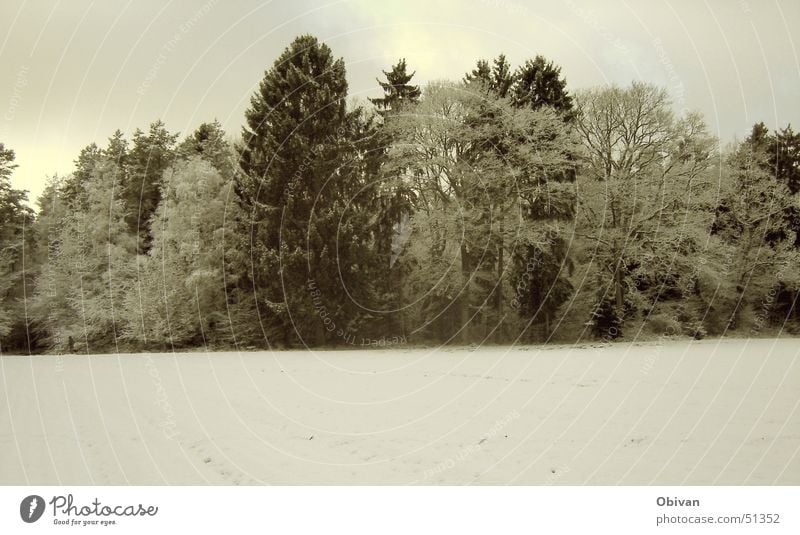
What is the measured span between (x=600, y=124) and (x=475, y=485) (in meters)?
26.9

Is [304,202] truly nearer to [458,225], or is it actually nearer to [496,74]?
[458,225]

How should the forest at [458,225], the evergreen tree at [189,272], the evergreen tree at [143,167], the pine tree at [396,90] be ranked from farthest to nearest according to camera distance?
1. the evergreen tree at [143,167]
2. the pine tree at [396,90]
3. the evergreen tree at [189,272]
4. the forest at [458,225]

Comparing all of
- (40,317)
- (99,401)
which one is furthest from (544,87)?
(40,317)

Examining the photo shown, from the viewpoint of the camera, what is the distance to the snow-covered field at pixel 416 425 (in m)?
7.80

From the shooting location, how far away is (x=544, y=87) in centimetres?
3231

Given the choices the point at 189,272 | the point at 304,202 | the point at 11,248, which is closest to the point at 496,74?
the point at 304,202

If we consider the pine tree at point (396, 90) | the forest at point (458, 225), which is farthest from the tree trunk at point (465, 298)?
the pine tree at point (396, 90)

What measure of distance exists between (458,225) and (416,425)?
63.4 feet

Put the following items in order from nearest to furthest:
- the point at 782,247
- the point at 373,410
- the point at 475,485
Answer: the point at 475,485
the point at 373,410
the point at 782,247

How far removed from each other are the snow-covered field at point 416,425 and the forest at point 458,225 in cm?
1088

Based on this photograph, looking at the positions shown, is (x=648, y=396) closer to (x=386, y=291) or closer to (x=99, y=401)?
(x=99, y=401)

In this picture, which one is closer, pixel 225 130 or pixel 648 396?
pixel 648 396

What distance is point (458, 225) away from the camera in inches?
1148

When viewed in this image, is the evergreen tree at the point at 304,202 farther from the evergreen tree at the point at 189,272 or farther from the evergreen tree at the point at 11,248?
the evergreen tree at the point at 11,248
